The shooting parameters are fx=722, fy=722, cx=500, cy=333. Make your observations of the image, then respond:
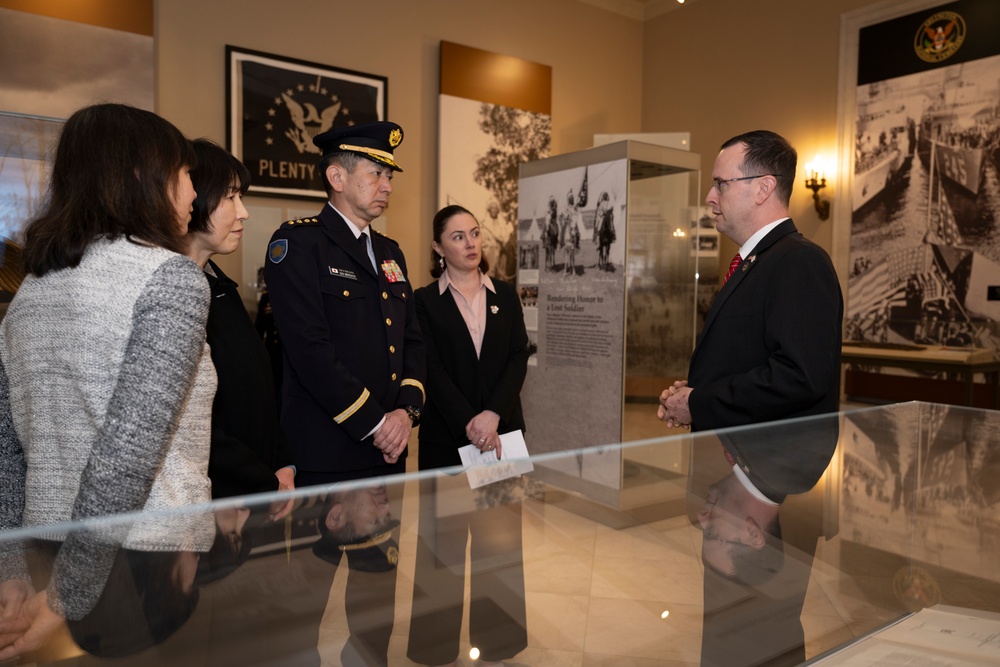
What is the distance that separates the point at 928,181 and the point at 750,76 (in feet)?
7.78

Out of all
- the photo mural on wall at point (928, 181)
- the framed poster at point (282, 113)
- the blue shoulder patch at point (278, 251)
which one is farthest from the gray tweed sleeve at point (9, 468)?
the photo mural on wall at point (928, 181)

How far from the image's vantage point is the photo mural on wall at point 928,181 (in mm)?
5938

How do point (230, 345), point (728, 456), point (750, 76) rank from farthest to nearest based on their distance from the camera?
point (750, 76) < point (230, 345) < point (728, 456)

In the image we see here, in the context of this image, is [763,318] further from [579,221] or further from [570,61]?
[570,61]

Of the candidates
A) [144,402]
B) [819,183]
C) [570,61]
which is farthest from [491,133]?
[144,402]

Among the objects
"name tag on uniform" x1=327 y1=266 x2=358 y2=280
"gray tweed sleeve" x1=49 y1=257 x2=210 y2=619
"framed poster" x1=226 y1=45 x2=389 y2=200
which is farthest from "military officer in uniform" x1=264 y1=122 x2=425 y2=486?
"framed poster" x1=226 y1=45 x2=389 y2=200

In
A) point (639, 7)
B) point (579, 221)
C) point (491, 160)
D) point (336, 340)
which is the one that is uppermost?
point (639, 7)

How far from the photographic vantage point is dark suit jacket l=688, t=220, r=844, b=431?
188 cm

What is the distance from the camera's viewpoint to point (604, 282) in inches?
171

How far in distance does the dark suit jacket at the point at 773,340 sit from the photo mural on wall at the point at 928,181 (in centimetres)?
453

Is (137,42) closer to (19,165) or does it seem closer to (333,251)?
(19,165)

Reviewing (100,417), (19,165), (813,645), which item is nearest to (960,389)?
(813,645)

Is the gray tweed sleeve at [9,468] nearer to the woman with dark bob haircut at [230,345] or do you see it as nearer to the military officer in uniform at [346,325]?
the woman with dark bob haircut at [230,345]

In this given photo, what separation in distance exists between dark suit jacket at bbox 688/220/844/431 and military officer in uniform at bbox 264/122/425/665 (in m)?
1.03
